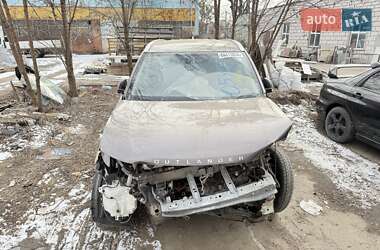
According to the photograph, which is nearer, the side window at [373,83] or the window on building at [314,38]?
the side window at [373,83]

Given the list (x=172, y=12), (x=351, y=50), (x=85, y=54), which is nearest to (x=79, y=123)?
(x=351, y=50)

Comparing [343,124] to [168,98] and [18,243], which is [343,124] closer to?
[168,98]

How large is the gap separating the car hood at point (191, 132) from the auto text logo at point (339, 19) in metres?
14.0

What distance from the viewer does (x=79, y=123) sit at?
636cm

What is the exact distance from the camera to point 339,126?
549cm

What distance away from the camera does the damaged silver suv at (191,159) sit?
2.41 m

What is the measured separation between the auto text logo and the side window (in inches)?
439

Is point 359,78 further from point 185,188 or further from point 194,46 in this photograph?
point 185,188

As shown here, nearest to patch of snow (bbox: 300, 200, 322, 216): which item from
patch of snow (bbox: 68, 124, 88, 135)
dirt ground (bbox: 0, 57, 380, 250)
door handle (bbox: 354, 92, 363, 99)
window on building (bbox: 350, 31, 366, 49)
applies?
dirt ground (bbox: 0, 57, 380, 250)

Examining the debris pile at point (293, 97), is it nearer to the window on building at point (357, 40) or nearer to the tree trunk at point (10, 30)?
the tree trunk at point (10, 30)

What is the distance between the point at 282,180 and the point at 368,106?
262cm

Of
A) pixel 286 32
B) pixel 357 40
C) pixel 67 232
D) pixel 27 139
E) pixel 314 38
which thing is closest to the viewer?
pixel 67 232

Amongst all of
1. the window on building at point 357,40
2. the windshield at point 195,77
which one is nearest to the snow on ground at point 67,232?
the windshield at point 195,77

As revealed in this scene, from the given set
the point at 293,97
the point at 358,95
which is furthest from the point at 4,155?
the point at 293,97
